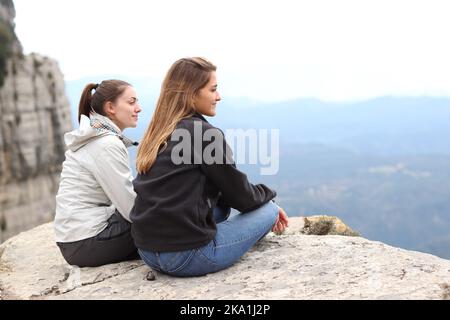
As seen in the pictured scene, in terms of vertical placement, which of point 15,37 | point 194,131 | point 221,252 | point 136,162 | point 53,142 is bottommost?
point 53,142

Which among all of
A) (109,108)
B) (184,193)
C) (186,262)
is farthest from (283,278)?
(109,108)

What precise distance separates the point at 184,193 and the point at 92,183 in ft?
4.41

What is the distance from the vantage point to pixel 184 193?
4910 millimetres

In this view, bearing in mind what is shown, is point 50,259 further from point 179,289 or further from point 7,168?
point 7,168

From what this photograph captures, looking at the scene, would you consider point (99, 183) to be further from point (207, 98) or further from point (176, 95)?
point (207, 98)

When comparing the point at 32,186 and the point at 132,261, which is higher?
the point at 132,261

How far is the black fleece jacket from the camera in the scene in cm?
491

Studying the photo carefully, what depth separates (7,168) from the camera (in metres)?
34.2

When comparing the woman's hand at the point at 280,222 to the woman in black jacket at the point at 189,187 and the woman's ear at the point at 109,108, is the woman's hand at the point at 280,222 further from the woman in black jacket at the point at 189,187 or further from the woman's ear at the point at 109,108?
the woman's ear at the point at 109,108

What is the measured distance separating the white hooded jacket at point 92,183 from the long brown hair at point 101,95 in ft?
0.58

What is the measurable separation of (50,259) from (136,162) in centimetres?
302

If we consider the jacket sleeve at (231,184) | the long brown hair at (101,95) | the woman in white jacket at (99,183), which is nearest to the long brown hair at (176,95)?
the jacket sleeve at (231,184)
